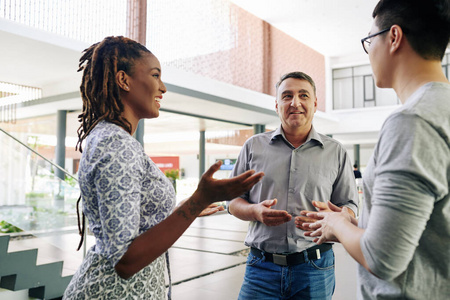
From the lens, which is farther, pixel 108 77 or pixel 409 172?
pixel 108 77

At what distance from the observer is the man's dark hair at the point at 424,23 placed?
3.40 feet

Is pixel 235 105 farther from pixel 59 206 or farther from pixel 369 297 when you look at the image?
pixel 369 297

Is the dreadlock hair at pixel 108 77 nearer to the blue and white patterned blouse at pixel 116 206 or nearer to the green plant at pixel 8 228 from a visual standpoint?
the blue and white patterned blouse at pixel 116 206

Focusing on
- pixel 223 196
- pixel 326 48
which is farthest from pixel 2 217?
pixel 326 48

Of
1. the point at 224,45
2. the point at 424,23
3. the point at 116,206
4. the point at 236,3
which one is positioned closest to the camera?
the point at 424,23

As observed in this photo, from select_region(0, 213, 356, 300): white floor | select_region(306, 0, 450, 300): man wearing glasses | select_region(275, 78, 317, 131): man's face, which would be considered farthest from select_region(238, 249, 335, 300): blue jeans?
select_region(0, 213, 356, 300): white floor

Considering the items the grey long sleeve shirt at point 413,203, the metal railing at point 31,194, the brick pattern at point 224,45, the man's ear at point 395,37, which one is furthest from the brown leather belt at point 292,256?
the brick pattern at point 224,45

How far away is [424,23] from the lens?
1049 millimetres

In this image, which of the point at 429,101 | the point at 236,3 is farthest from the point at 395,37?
the point at 236,3

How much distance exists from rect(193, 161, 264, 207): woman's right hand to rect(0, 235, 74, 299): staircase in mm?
3810

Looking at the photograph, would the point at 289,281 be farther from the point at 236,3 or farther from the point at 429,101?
the point at 236,3

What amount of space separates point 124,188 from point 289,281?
1.12m

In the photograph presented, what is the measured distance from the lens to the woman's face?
1.49 metres

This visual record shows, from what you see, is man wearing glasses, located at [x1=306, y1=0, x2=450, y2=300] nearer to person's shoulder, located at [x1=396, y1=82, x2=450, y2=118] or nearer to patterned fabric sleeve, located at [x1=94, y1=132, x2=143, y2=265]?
person's shoulder, located at [x1=396, y1=82, x2=450, y2=118]
